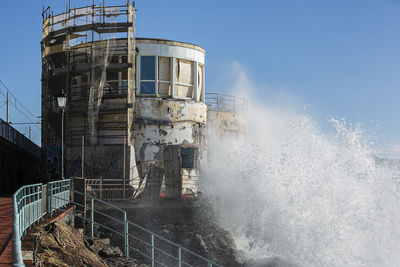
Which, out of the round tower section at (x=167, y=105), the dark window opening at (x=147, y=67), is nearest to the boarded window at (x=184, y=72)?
the round tower section at (x=167, y=105)

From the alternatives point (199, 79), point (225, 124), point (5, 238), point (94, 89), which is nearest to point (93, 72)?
point (94, 89)

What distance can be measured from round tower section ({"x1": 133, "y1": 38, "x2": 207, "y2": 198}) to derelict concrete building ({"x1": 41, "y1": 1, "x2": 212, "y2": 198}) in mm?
55

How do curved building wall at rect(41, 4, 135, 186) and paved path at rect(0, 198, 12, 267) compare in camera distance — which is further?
curved building wall at rect(41, 4, 135, 186)

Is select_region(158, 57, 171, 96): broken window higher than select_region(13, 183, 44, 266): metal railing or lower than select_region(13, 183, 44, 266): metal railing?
higher

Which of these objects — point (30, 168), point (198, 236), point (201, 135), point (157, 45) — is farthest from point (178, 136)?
point (30, 168)

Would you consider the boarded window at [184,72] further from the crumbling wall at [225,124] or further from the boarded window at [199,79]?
the crumbling wall at [225,124]

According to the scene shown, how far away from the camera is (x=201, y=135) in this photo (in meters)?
28.4

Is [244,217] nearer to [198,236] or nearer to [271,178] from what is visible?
[271,178]

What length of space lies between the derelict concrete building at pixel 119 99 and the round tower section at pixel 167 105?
6cm

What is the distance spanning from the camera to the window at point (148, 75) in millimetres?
26812

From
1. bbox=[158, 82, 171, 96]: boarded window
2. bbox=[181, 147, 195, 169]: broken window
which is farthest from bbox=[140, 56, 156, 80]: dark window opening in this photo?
bbox=[181, 147, 195, 169]: broken window

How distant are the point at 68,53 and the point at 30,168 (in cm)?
1179

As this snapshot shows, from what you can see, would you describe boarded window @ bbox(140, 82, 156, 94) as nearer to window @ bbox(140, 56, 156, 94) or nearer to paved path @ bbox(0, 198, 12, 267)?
window @ bbox(140, 56, 156, 94)

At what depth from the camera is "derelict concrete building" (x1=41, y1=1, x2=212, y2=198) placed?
2506 cm
